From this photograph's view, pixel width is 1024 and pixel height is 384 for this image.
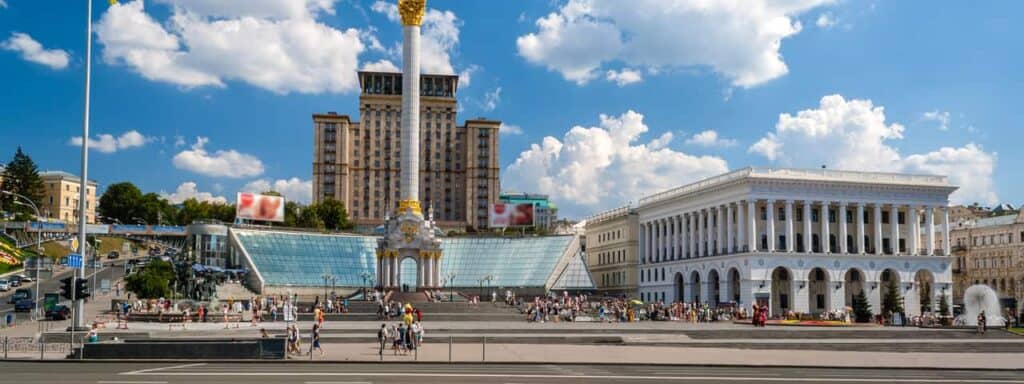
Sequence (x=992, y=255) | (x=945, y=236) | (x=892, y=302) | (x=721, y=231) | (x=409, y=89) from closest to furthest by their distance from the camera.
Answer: (x=892, y=302) < (x=409, y=89) < (x=945, y=236) < (x=721, y=231) < (x=992, y=255)

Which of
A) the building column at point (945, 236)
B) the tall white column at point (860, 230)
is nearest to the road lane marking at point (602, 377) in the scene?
the tall white column at point (860, 230)

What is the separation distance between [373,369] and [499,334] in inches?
736

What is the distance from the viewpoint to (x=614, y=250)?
11925 cm

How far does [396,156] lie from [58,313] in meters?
119

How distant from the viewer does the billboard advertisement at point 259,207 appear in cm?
10281

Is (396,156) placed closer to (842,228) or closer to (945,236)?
(842,228)

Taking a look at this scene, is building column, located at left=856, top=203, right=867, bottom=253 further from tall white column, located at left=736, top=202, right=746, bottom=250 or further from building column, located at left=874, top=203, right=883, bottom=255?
tall white column, located at left=736, top=202, right=746, bottom=250

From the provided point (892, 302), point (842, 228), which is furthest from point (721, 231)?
point (892, 302)

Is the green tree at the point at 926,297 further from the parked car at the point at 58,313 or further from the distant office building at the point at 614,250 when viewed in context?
the parked car at the point at 58,313

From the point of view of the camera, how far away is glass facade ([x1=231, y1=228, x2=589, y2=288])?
3807 inches

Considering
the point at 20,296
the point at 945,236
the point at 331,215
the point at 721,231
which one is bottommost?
the point at 20,296

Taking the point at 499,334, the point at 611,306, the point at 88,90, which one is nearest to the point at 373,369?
the point at 88,90

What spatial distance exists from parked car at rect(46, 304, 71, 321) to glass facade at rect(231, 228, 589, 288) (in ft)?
114

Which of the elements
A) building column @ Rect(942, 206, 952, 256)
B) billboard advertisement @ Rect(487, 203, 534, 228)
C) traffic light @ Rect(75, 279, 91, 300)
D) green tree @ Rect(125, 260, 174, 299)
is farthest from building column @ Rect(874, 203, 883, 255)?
traffic light @ Rect(75, 279, 91, 300)
